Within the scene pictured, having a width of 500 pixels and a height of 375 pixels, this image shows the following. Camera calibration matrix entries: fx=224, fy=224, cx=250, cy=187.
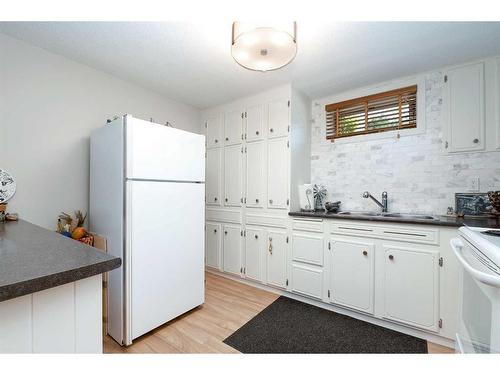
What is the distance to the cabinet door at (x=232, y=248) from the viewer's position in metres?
2.84

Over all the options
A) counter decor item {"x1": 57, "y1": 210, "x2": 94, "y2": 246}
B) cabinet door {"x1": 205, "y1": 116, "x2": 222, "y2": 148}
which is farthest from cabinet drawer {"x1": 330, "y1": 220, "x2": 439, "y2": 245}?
counter decor item {"x1": 57, "y1": 210, "x2": 94, "y2": 246}

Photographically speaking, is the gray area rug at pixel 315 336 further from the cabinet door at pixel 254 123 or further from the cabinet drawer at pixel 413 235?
the cabinet door at pixel 254 123

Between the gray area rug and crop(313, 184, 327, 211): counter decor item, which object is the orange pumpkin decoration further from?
crop(313, 184, 327, 211): counter decor item

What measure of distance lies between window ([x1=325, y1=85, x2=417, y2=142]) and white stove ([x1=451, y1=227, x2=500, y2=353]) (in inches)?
56.9

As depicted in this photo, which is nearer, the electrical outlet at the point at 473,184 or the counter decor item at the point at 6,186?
the counter decor item at the point at 6,186

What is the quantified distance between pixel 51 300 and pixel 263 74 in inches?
93.1

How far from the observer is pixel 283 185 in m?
2.54

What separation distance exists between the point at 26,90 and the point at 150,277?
1.84 meters

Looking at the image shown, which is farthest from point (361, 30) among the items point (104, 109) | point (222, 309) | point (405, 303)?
point (222, 309)

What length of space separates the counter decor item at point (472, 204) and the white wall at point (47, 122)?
138 inches

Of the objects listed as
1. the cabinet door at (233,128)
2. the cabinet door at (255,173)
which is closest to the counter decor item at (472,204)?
the cabinet door at (255,173)

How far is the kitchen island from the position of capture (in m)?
0.55

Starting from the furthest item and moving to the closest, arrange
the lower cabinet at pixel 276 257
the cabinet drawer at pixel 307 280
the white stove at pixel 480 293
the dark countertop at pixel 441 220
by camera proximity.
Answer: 1. the lower cabinet at pixel 276 257
2. the cabinet drawer at pixel 307 280
3. the dark countertop at pixel 441 220
4. the white stove at pixel 480 293

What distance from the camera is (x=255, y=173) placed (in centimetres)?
275
